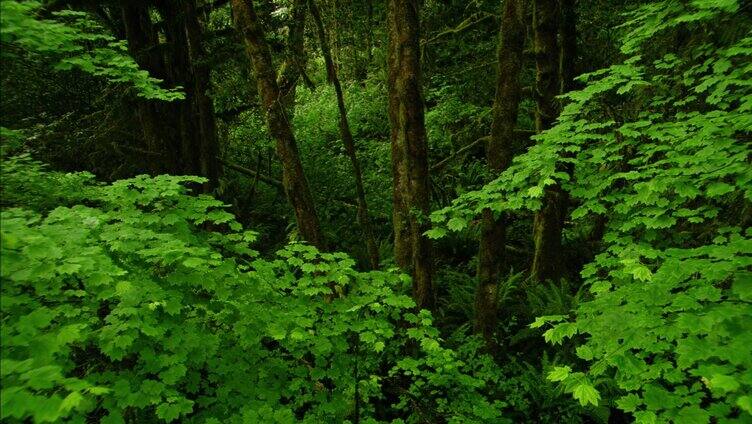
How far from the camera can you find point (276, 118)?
242 inches

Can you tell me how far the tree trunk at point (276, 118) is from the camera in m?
5.94

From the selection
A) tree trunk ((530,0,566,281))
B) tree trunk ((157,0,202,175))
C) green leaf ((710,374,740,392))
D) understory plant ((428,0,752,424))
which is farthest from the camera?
tree trunk ((157,0,202,175))

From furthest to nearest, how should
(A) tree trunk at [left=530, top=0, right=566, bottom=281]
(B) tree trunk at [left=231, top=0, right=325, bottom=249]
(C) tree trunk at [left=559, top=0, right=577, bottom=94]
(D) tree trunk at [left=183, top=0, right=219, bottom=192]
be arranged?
1. (D) tree trunk at [left=183, top=0, right=219, bottom=192]
2. (C) tree trunk at [left=559, top=0, right=577, bottom=94]
3. (A) tree trunk at [left=530, top=0, right=566, bottom=281]
4. (B) tree trunk at [left=231, top=0, right=325, bottom=249]

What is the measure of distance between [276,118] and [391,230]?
14.6 feet

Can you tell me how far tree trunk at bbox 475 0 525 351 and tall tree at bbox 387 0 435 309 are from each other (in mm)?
756

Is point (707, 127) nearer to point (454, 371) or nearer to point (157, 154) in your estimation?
point (454, 371)

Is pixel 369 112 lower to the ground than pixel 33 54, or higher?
lower

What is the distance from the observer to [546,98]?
6.80 metres

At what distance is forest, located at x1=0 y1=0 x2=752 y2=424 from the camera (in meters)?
2.86

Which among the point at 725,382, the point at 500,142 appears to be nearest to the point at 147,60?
the point at 500,142

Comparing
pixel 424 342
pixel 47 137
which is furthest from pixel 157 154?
pixel 424 342

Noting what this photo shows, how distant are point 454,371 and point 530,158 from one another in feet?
7.81

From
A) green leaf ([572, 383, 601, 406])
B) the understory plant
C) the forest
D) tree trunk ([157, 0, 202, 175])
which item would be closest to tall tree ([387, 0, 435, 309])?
the forest

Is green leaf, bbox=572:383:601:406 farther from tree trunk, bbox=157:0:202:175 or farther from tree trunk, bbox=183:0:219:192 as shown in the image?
tree trunk, bbox=157:0:202:175
